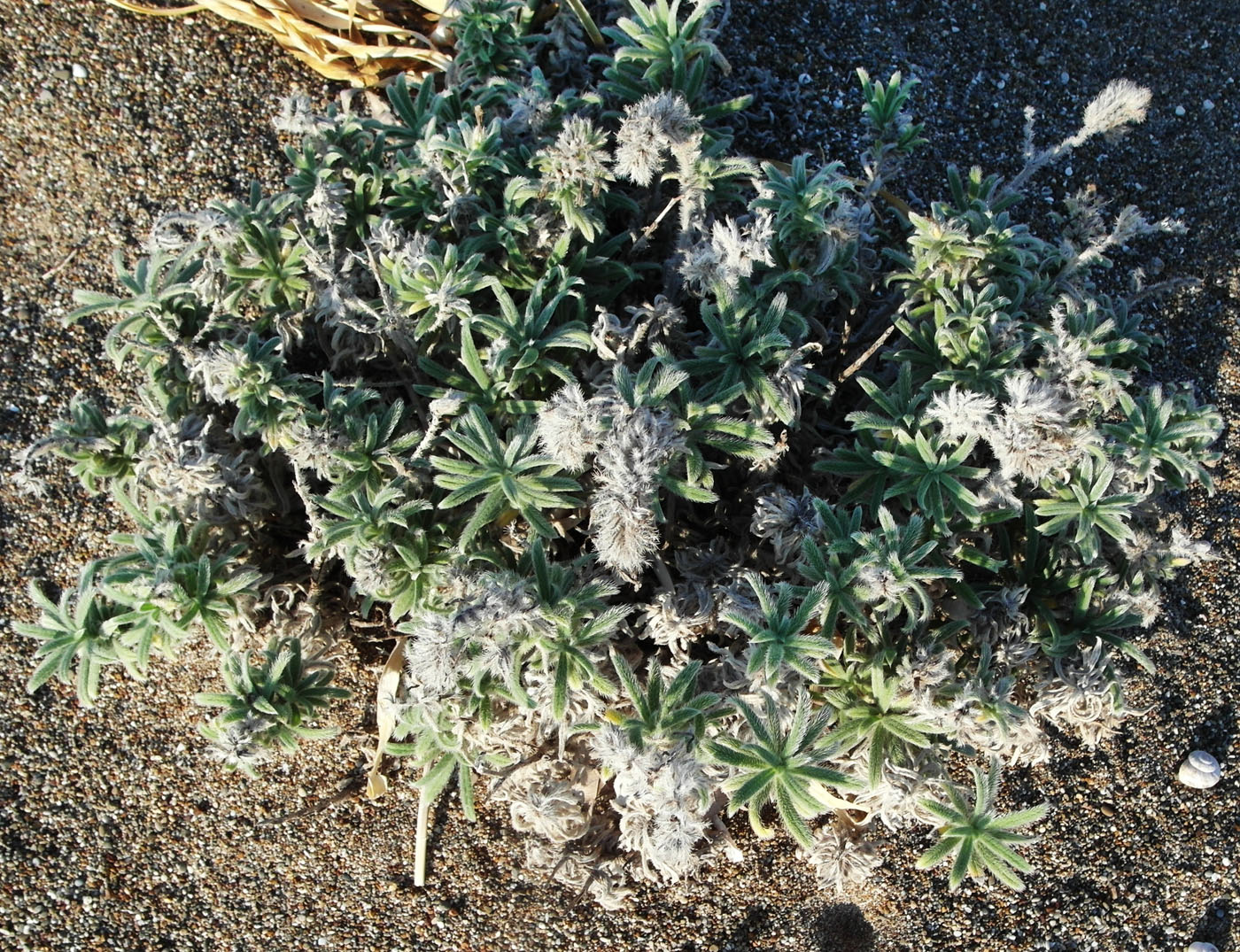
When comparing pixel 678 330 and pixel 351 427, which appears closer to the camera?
pixel 351 427

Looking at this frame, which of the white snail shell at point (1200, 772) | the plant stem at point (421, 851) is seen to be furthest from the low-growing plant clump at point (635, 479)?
the white snail shell at point (1200, 772)

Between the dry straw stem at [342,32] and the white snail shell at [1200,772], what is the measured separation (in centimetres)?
361

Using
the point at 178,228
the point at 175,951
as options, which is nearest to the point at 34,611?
the point at 175,951

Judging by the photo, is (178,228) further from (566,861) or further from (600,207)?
(566,861)

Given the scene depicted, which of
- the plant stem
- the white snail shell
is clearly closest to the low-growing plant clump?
the plant stem

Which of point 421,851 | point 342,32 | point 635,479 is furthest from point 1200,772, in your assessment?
point 342,32

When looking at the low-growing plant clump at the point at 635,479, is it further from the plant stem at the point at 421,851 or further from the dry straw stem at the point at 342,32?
the dry straw stem at the point at 342,32

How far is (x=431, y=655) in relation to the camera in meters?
2.20

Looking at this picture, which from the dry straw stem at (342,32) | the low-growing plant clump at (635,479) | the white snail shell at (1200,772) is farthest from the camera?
the dry straw stem at (342,32)

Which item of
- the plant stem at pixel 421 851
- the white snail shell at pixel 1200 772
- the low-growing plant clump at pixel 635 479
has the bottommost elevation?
the plant stem at pixel 421 851

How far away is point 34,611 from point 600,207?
89.0 inches

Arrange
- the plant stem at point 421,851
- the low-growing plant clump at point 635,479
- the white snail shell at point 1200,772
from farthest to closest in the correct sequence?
the white snail shell at point 1200,772, the plant stem at point 421,851, the low-growing plant clump at point 635,479

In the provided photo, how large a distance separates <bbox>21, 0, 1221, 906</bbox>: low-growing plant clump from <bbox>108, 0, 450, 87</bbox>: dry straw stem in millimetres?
870

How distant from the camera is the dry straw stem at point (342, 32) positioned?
375cm
